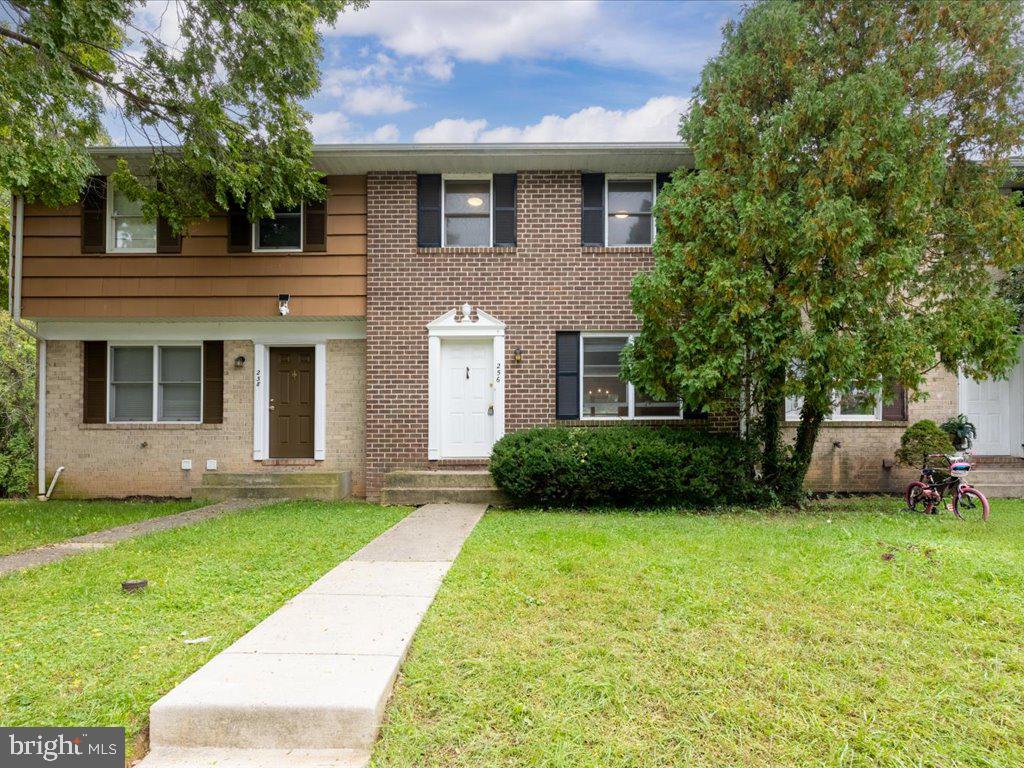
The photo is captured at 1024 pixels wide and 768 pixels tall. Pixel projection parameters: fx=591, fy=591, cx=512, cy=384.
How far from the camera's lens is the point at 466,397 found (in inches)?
381

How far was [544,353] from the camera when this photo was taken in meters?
9.54

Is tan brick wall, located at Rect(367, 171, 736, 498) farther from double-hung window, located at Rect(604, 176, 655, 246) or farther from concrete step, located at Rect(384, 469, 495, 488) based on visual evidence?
concrete step, located at Rect(384, 469, 495, 488)

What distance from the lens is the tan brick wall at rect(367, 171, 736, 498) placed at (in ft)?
31.2

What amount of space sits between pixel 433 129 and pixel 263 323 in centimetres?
1574

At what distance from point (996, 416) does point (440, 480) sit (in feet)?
31.8

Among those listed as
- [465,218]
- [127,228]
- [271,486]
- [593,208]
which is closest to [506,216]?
[465,218]

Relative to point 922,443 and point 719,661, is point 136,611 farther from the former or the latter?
point 922,443

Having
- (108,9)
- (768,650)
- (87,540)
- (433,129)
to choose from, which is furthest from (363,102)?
(768,650)

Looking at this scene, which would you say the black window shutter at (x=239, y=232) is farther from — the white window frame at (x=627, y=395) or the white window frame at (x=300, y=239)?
the white window frame at (x=627, y=395)

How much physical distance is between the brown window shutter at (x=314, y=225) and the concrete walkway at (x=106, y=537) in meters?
4.24

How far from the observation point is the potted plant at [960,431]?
373 inches

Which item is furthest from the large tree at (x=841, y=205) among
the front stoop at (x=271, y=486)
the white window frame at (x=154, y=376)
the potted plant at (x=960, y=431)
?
the white window frame at (x=154, y=376)

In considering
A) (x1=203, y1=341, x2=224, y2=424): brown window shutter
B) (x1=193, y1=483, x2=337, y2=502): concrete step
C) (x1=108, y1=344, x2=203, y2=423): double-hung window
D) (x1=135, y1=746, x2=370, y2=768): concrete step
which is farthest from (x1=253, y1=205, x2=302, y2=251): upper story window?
(x1=135, y1=746, x2=370, y2=768): concrete step

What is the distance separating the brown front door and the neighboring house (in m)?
0.02
